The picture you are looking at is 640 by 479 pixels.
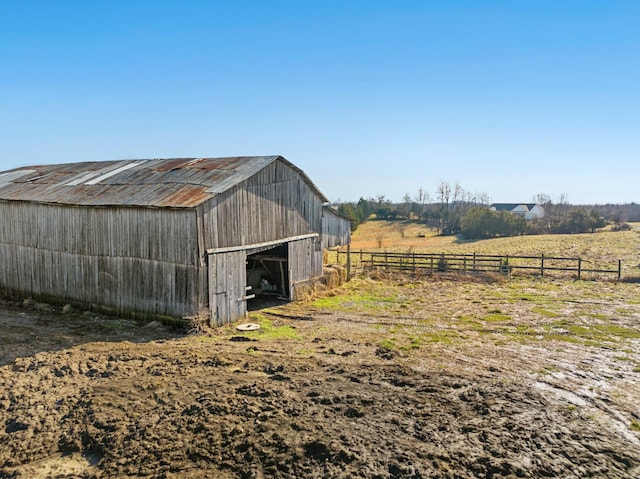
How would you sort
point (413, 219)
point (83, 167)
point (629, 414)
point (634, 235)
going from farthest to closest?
point (413, 219), point (634, 235), point (83, 167), point (629, 414)

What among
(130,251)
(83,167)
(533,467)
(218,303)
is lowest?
(533,467)

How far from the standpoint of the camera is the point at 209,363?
1215 centimetres

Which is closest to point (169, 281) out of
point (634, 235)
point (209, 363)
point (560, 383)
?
point (209, 363)

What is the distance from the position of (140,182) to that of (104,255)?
3297 mm

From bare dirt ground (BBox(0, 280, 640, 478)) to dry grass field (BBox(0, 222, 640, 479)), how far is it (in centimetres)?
4

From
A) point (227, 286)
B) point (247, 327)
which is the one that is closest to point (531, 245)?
point (247, 327)

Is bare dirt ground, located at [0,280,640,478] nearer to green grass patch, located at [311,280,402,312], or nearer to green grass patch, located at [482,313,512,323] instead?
green grass patch, located at [482,313,512,323]

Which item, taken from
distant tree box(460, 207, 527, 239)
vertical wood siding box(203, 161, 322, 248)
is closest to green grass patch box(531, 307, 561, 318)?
vertical wood siding box(203, 161, 322, 248)

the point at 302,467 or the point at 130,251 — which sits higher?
the point at 130,251

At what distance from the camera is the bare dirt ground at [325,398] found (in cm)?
789

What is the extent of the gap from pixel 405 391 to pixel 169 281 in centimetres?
875

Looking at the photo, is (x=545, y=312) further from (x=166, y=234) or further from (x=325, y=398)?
(x=166, y=234)

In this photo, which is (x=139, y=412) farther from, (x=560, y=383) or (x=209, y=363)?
(x=560, y=383)

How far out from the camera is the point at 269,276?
2195 centimetres
